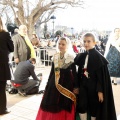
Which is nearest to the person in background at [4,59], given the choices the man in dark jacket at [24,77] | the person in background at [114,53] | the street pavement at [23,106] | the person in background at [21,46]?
the street pavement at [23,106]

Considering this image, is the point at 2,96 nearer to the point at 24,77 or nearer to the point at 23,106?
the point at 23,106

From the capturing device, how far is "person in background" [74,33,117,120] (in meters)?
2.76

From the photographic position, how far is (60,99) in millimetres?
2975

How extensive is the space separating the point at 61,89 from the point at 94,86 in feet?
1.42

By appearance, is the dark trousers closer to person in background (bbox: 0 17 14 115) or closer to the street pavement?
person in background (bbox: 0 17 14 115)

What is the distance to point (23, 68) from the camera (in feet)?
15.8

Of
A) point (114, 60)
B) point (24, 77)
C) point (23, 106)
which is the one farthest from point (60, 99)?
point (114, 60)

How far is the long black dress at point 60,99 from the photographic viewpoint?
2.95 m

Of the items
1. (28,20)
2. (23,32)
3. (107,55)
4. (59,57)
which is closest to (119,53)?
(107,55)

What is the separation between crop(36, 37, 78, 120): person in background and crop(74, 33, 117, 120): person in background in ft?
0.46

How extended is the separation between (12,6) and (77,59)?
10.6 metres

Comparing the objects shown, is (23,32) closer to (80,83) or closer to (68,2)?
(80,83)

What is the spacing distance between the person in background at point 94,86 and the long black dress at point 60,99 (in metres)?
0.14

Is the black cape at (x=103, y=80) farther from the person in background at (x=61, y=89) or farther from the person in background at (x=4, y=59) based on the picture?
the person in background at (x=4, y=59)
